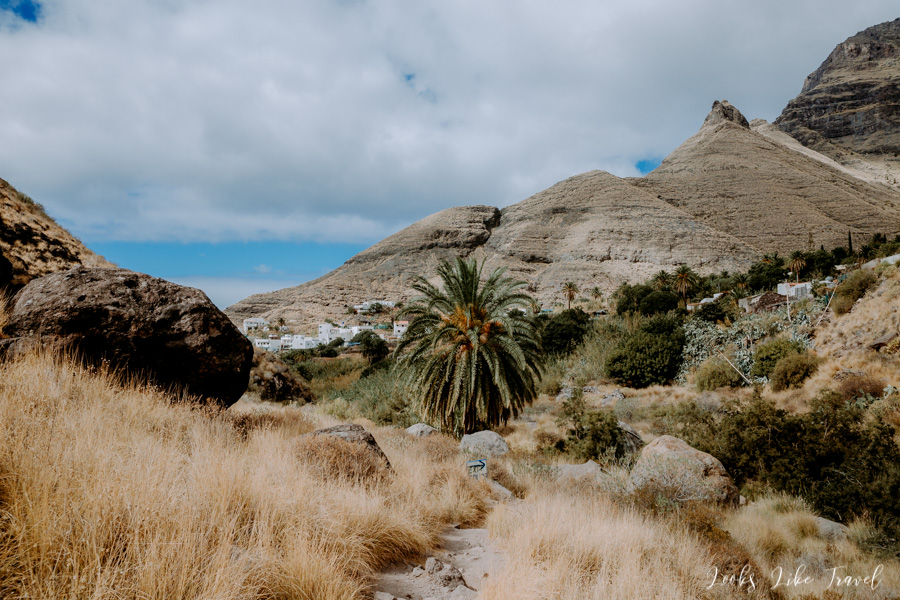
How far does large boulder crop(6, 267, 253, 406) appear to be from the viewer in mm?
5770

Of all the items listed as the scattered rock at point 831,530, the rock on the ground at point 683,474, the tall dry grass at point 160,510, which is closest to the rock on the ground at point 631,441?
the rock on the ground at point 683,474

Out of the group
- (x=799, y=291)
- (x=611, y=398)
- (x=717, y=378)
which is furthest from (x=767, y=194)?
(x=611, y=398)

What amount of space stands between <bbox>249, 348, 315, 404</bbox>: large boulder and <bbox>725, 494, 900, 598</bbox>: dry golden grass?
46.6ft

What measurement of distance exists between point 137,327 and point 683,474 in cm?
909

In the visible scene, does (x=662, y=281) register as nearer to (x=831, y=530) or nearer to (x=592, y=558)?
(x=831, y=530)

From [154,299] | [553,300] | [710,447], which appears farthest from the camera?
[553,300]

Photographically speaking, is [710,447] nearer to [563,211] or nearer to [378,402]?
[378,402]

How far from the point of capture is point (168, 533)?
8.82 feet

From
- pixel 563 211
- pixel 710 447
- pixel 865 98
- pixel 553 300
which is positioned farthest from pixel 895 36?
pixel 710 447

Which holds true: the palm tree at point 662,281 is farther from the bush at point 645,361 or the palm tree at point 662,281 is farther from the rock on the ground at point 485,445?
the rock on the ground at point 485,445

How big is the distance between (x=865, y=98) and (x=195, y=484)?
231 m

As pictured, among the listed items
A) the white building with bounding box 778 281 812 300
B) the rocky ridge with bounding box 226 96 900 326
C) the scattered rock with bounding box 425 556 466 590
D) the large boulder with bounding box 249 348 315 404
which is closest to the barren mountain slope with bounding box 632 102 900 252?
the rocky ridge with bounding box 226 96 900 326

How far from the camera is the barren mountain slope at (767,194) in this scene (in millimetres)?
83688

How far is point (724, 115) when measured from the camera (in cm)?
13838
